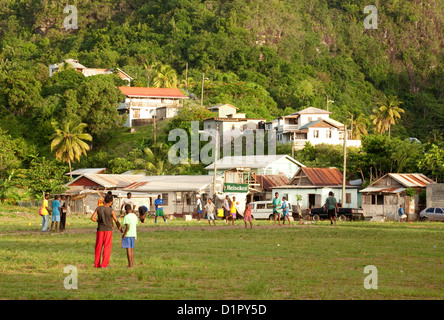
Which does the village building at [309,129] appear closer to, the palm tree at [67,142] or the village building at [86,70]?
the palm tree at [67,142]

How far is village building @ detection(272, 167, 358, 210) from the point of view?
194 feet

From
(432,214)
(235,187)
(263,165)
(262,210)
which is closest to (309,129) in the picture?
(263,165)

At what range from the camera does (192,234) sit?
96.5ft

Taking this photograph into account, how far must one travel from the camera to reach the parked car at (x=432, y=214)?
49.7 m

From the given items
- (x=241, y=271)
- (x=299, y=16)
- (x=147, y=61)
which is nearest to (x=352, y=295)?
(x=241, y=271)

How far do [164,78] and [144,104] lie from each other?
16633mm

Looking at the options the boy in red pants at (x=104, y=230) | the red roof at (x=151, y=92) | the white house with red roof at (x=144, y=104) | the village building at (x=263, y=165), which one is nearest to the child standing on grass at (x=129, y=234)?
the boy in red pants at (x=104, y=230)

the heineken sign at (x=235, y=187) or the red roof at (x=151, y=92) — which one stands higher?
the red roof at (x=151, y=92)

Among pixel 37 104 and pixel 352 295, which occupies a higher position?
pixel 37 104

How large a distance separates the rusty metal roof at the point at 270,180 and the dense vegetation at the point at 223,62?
28.0ft

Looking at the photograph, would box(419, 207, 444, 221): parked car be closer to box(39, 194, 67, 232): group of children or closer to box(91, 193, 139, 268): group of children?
box(39, 194, 67, 232): group of children

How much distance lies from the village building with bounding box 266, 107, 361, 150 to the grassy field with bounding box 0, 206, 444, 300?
2733 inches

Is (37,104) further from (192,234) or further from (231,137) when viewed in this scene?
(192,234)
